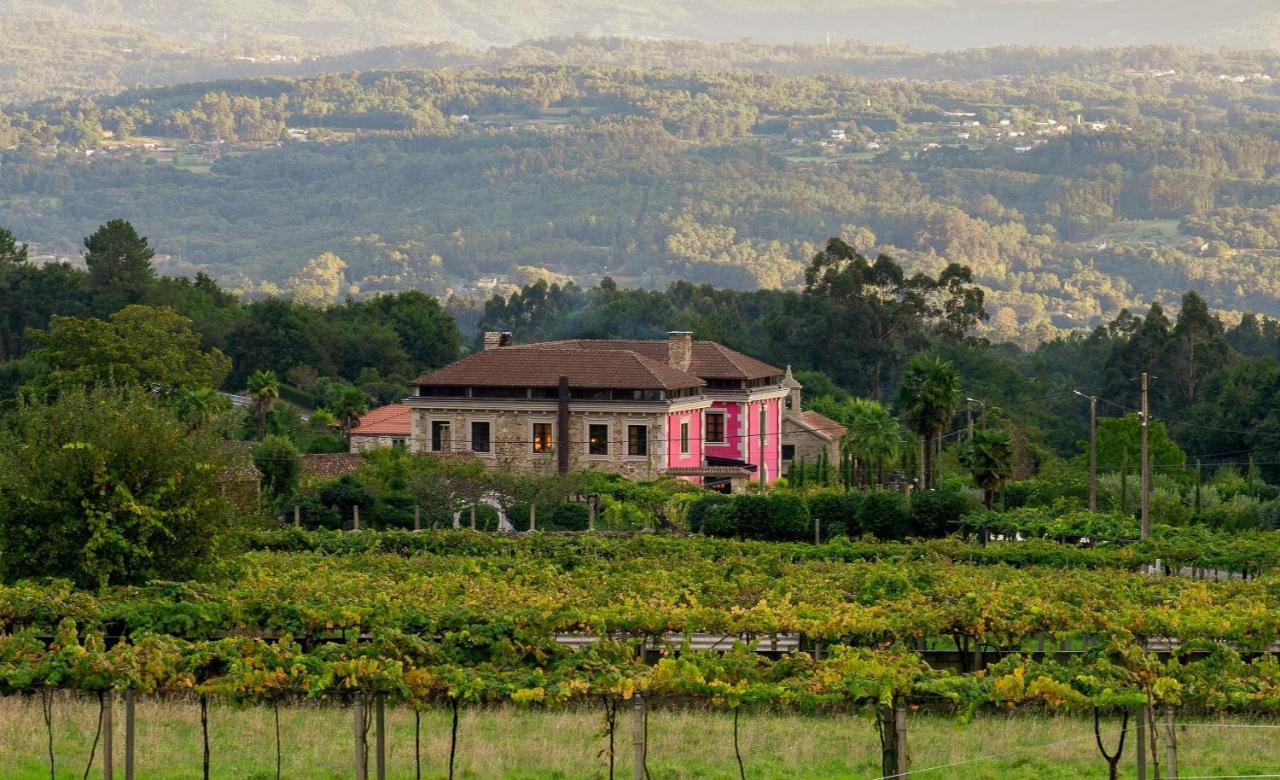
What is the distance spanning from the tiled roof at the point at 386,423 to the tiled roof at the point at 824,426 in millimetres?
16021

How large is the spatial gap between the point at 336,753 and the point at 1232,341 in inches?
5640

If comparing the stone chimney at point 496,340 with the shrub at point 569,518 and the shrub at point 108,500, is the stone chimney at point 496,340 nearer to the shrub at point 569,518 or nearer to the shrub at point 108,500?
the shrub at point 569,518

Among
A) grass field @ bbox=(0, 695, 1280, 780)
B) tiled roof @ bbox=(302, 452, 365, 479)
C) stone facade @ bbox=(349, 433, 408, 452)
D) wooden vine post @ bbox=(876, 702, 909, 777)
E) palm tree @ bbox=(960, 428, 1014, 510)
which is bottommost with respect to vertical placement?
stone facade @ bbox=(349, 433, 408, 452)

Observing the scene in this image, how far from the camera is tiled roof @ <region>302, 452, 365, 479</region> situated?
75.3 meters

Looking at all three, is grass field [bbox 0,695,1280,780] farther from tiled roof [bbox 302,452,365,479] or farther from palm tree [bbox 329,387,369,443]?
palm tree [bbox 329,387,369,443]

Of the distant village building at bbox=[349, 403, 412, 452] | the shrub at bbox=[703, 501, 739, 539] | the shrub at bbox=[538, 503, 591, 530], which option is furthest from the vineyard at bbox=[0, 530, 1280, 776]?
the distant village building at bbox=[349, 403, 412, 452]

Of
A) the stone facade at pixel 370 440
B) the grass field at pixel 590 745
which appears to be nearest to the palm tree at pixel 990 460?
the stone facade at pixel 370 440

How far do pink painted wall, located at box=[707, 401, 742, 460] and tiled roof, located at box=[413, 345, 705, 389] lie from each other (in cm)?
226

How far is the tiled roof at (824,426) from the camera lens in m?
90.9

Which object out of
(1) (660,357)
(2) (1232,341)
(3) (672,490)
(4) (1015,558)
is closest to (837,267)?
(2) (1232,341)

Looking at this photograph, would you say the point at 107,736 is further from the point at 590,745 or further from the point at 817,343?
the point at 817,343

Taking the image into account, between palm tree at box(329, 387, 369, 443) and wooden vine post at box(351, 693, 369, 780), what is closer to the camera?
wooden vine post at box(351, 693, 369, 780)

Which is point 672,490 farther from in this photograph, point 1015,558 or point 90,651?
point 90,651

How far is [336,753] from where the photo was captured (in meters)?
30.1
